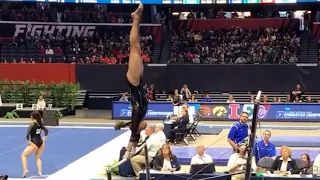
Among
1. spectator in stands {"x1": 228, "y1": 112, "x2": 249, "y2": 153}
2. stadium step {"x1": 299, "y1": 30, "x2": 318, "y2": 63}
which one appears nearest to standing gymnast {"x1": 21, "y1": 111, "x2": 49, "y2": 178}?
spectator in stands {"x1": 228, "y1": 112, "x2": 249, "y2": 153}

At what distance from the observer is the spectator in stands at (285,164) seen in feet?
36.3

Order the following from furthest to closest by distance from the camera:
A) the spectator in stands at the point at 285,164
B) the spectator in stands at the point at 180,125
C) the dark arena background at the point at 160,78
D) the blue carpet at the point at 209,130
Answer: the blue carpet at the point at 209,130, the spectator in stands at the point at 180,125, the dark arena background at the point at 160,78, the spectator in stands at the point at 285,164

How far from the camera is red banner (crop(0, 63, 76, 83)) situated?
101 feet

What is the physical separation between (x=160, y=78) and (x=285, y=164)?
19444 mm

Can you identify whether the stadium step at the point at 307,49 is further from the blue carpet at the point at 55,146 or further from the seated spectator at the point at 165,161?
the seated spectator at the point at 165,161

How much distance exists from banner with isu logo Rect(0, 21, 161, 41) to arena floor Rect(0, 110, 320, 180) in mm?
10046

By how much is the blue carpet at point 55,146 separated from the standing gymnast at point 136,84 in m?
8.81

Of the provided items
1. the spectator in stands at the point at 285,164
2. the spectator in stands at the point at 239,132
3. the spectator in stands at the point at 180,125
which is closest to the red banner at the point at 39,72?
the spectator in stands at the point at 180,125

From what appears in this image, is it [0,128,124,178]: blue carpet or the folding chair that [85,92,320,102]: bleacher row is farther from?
the folding chair

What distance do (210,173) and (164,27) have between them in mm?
26364

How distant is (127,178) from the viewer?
12.7 metres

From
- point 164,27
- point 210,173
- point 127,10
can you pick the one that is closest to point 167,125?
point 210,173

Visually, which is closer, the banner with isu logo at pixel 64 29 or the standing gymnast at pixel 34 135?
the standing gymnast at pixel 34 135

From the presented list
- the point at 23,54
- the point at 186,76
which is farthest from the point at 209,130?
the point at 23,54
